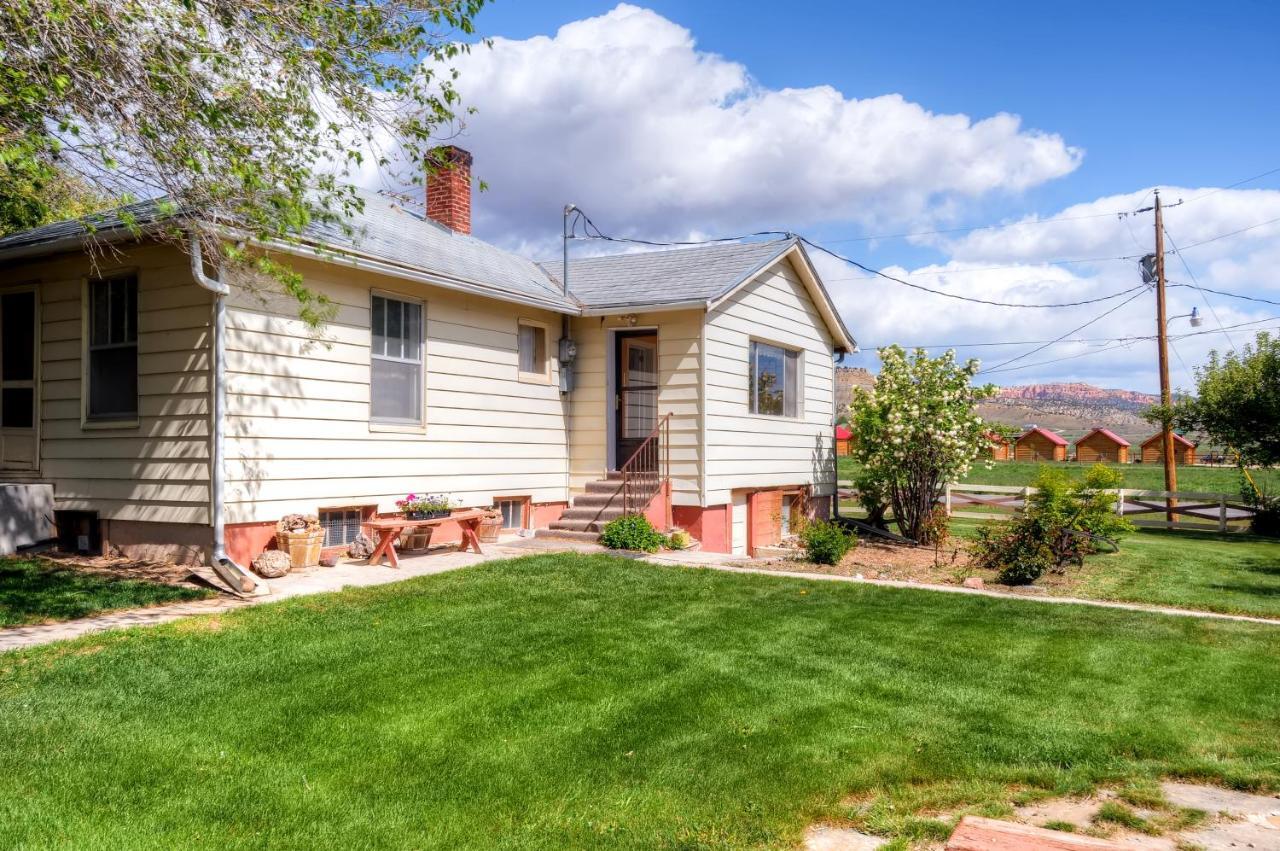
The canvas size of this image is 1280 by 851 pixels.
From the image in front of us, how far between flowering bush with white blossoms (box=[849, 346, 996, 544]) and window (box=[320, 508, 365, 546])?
8.56 meters

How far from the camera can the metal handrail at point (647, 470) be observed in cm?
1240

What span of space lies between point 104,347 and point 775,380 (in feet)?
32.2

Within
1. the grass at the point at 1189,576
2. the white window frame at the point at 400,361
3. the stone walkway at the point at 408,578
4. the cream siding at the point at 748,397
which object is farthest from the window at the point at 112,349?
the grass at the point at 1189,576

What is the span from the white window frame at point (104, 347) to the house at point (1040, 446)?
42.5m

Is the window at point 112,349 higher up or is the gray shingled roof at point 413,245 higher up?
the gray shingled roof at point 413,245

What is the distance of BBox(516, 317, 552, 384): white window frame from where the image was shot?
499 inches

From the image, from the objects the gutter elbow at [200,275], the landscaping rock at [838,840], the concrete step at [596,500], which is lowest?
the landscaping rock at [838,840]

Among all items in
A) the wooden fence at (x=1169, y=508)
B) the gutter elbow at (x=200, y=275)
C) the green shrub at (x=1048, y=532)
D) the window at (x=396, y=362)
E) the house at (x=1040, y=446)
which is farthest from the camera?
the house at (x=1040, y=446)

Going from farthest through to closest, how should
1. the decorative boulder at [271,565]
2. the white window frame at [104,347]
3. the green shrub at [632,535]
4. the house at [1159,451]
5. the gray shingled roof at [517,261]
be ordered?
the house at [1159,451] < the green shrub at [632,535] < the gray shingled roof at [517,261] < the white window frame at [104,347] < the decorative boulder at [271,565]

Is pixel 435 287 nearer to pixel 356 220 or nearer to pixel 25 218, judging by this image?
pixel 356 220

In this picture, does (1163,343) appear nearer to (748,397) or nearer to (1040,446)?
(748,397)

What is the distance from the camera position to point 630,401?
13688 millimetres

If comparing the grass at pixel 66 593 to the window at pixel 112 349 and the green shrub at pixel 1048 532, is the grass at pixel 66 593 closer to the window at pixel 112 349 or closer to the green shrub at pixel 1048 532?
the window at pixel 112 349

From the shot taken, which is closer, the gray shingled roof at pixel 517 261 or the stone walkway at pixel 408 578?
the stone walkway at pixel 408 578
